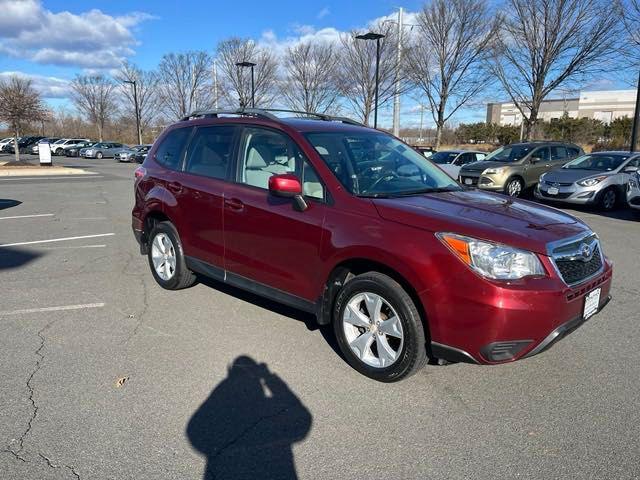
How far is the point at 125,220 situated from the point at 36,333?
645 cm

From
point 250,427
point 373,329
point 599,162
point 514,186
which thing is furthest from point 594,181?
point 250,427

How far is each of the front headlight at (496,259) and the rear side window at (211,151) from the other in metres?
2.41

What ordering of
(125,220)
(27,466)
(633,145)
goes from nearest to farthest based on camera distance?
(27,466) → (125,220) → (633,145)

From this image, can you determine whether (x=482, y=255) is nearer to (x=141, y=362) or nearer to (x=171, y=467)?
(x=171, y=467)

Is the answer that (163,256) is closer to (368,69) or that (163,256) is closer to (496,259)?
(496,259)

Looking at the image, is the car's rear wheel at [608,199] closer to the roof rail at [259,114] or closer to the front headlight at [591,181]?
the front headlight at [591,181]

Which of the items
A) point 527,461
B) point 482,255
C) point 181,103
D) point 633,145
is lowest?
point 527,461

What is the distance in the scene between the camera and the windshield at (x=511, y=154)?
15.2 m

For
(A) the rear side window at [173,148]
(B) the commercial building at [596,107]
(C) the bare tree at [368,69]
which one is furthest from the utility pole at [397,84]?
(B) the commercial building at [596,107]

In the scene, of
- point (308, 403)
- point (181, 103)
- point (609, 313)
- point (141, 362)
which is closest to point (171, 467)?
point (308, 403)

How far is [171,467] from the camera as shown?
260 centimetres

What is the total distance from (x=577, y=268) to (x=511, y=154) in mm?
13168

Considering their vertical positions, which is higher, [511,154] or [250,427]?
[511,154]

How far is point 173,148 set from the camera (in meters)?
5.47
